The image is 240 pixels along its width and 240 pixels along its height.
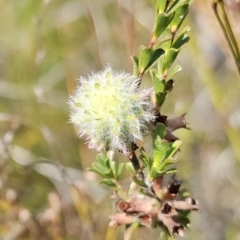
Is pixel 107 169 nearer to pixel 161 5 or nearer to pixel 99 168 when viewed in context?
pixel 99 168

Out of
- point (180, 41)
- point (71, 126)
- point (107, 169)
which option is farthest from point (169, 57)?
point (71, 126)

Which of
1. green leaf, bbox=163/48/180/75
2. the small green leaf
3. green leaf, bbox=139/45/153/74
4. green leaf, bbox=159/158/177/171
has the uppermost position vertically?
green leaf, bbox=163/48/180/75

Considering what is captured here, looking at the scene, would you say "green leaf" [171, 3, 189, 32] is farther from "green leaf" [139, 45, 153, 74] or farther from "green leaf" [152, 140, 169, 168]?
"green leaf" [152, 140, 169, 168]

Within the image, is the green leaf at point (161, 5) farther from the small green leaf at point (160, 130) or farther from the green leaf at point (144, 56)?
the small green leaf at point (160, 130)

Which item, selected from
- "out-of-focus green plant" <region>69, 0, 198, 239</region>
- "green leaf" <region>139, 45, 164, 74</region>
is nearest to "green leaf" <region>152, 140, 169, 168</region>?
"out-of-focus green plant" <region>69, 0, 198, 239</region>

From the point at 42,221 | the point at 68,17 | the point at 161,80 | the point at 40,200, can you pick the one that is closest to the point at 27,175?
the point at 40,200

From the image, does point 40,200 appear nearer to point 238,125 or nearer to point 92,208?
point 92,208

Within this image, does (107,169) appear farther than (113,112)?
Yes
